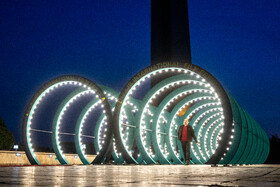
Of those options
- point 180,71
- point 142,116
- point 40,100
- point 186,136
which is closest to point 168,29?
point 40,100

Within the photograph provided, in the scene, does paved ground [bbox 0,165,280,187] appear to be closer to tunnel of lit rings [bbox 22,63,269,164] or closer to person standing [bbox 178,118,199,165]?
tunnel of lit rings [bbox 22,63,269,164]

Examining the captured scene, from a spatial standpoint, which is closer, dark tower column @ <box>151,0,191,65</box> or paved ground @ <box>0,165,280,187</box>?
paved ground @ <box>0,165,280,187</box>

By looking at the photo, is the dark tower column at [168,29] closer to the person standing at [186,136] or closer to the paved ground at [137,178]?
the person standing at [186,136]

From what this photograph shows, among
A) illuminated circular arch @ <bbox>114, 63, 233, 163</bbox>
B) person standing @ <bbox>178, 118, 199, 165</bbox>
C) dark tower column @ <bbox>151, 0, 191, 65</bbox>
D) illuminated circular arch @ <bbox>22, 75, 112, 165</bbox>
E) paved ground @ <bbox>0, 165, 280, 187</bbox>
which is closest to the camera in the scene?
paved ground @ <bbox>0, 165, 280, 187</bbox>

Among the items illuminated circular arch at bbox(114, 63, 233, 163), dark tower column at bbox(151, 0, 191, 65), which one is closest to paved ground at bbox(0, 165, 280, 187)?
illuminated circular arch at bbox(114, 63, 233, 163)

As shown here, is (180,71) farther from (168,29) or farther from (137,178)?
(168,29)

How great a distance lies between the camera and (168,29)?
127ft

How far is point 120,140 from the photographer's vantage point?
14.2 meters

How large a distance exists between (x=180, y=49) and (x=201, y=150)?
16862 millimetres

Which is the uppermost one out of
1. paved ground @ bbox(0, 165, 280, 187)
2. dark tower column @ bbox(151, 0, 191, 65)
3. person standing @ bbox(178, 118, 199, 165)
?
dark tower column @ bbox(151, 0, 191, 65)

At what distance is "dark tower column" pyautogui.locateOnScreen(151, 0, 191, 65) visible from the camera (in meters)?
38.0

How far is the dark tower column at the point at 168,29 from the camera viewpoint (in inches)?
1497

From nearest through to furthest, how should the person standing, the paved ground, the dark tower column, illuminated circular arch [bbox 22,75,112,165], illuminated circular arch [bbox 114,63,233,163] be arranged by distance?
the paved ground → illuminated circular arch [bbox 114,63,233,163] → the person standing → illuminated circular arch [bbox 22,75,112,165] → the dark tower column

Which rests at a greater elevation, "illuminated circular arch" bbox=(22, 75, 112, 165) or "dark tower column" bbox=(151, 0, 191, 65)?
"dark tower column" bbox=(151, 0, 191, 65)
